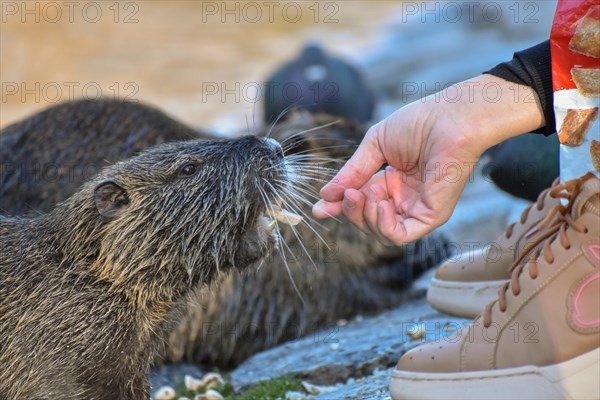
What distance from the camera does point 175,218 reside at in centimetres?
349

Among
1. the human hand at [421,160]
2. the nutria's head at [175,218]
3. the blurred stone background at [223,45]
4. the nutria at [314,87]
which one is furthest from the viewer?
the blurred stone background at [223,45]

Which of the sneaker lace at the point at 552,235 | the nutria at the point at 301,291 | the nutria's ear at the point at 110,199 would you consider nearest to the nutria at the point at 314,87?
the nutria at the point at 301,291

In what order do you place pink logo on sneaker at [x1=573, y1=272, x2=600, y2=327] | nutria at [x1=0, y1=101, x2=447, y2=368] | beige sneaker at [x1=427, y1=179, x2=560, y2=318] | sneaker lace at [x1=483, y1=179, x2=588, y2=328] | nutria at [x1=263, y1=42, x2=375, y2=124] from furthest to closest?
nutria at [x1=263, y1=42, x2=375, y2=124] → nutria at [x1=0, y1=101, x2=447, y2=368] → beige sneaker at [x1=427, y1=179, x2=560, y2=318] → sneaker lace at [x1=483, y1=179, x2=588, y2=328] → pink logo on sneaker at [x1=573, y1=272, x2=600, y2=327]

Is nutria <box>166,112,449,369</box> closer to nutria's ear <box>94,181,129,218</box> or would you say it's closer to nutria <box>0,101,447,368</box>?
nutria <box>0,101,447,368</box>

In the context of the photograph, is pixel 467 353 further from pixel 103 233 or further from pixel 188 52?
pixel 188 52

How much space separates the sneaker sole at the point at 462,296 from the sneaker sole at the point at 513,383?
2.76ft

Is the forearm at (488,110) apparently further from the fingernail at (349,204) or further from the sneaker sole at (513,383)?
the sneaker sole at (513,383)

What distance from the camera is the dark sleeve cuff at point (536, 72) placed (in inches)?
124

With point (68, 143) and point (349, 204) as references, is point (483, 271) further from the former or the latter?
point (68, 143)

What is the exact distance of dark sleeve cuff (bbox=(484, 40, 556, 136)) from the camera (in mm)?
3154

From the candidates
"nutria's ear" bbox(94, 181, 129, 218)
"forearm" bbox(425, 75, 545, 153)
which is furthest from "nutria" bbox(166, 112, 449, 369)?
"forearm" bbox(425, 75, 545, 153)

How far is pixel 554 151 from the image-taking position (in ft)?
16.2

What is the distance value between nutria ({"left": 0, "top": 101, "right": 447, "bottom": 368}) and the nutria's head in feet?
4.17

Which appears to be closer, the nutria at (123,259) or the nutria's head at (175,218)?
the nutria at (123,259)
